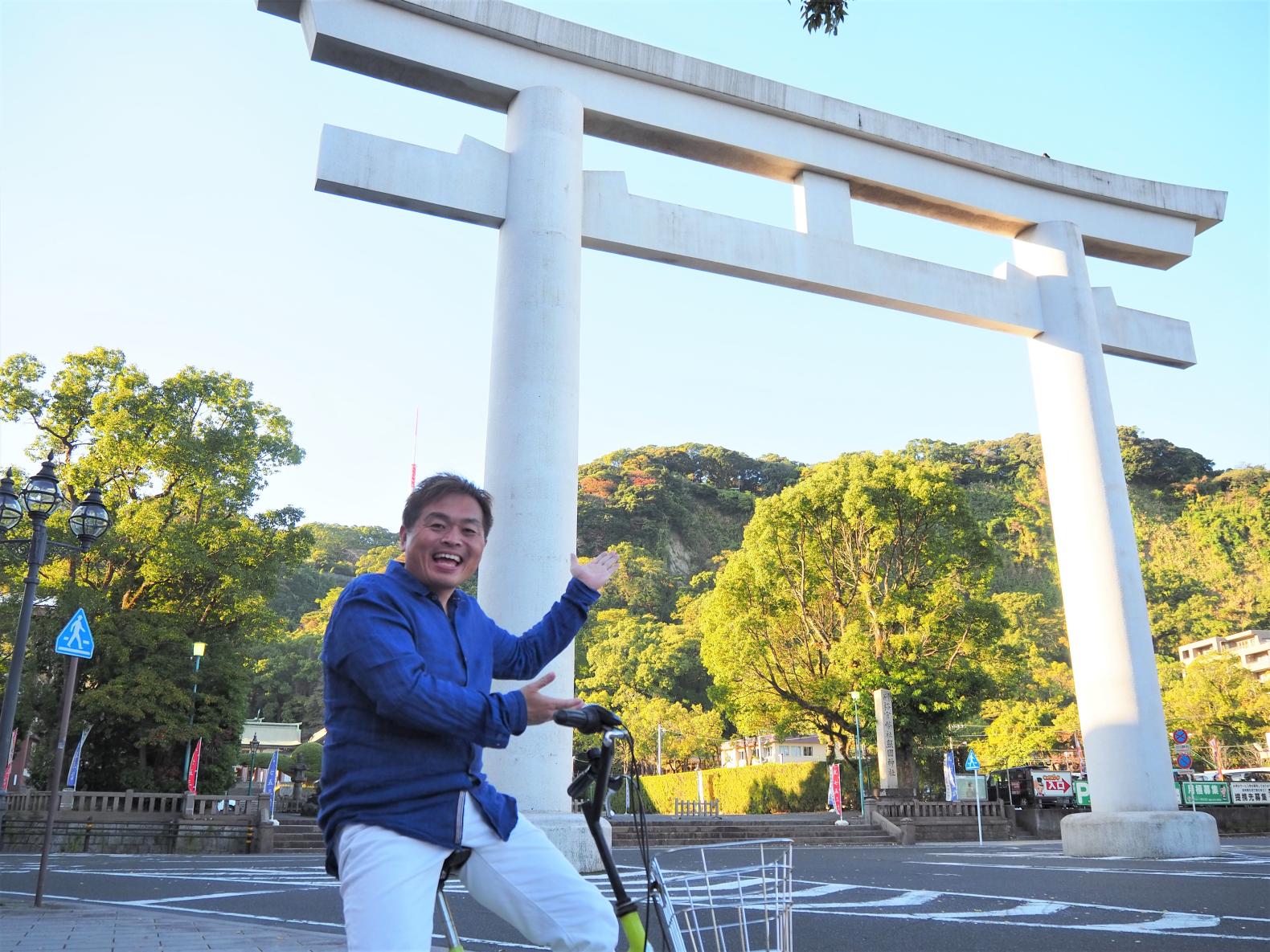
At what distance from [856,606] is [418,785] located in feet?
84.8

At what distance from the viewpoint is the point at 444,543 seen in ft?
6.95

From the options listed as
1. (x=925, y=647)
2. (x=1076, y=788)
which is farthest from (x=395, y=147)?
(x=1076, y=788)

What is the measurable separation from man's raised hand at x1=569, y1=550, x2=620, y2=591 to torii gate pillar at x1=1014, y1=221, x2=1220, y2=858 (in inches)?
410

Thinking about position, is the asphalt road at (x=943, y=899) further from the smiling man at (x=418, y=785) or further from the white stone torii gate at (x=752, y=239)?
the smiling man at (x=418, y=785)

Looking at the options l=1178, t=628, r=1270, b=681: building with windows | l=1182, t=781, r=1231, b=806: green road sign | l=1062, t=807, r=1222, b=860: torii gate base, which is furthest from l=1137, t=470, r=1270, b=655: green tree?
l=1062, t=807, r=1222, b=860: torii gate base

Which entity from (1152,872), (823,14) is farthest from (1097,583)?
(823,14)

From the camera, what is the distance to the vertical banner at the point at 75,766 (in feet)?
70.6

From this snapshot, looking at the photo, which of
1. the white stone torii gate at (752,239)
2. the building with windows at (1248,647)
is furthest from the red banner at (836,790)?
the building with windows at (1248,647)

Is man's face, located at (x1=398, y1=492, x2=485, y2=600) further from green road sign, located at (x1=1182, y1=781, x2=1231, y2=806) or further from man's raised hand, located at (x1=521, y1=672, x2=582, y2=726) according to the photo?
green road sign, located at (x1=1182, y1=781, x2=1231, y2=806)

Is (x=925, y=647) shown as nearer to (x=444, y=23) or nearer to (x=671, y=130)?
(x=671, y=130)

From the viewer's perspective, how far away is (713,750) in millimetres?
41844

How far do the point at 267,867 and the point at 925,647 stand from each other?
18.2 m

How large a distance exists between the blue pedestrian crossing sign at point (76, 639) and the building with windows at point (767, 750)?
37.7 meters

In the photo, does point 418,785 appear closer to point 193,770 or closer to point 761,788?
point 193,770
